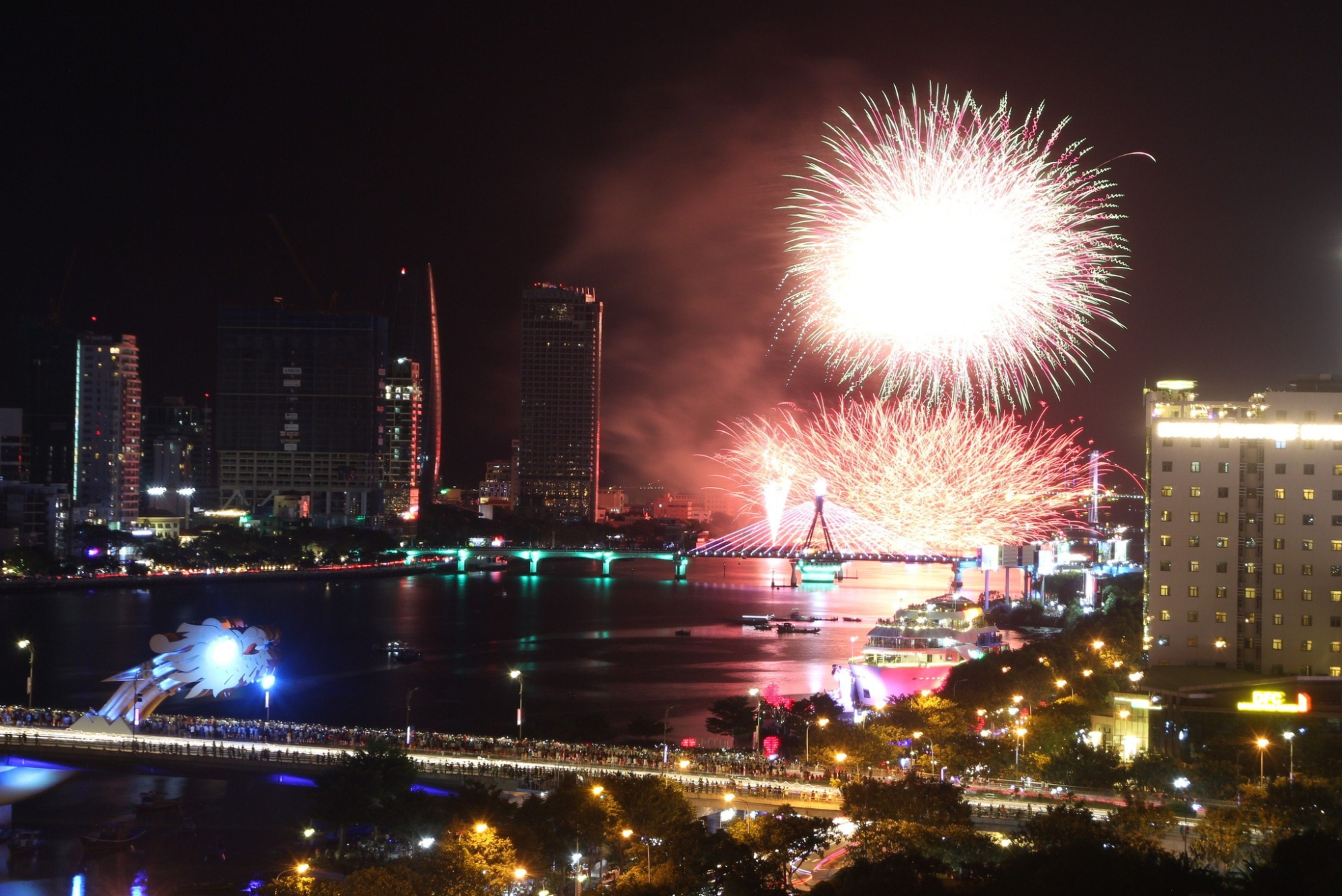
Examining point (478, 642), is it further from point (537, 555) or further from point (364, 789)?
point (537, 555)

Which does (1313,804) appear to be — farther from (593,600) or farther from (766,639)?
(593,600)

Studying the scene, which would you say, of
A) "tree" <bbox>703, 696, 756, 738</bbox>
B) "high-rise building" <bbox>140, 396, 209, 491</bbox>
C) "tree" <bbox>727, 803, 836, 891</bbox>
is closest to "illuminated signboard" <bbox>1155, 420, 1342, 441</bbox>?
"tree" <bbox>703, 696, 756, 738</bbox>

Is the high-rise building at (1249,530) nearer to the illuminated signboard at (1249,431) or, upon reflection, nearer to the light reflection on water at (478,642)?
the illuminated signboard at (1249,431)

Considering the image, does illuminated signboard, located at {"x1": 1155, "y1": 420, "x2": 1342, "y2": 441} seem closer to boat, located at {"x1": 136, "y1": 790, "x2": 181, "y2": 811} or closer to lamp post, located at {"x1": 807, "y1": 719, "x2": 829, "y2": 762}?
lamp post, located at {"x1": 807, "y1": 719, "x2": 829, "y2": 762}

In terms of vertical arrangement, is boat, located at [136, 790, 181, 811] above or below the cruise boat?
below

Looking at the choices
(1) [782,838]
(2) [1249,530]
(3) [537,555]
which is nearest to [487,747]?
(1) [782,838]

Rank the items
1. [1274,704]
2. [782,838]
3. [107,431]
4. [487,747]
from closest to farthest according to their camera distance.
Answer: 1. [782,838]
2. [1274,704]
3. [487,747]
4. [107,431]

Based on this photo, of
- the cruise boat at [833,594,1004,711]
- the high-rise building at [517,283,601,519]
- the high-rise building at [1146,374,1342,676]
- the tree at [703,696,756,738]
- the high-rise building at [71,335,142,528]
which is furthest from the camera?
the high-rise building at [517,283,601,519]
